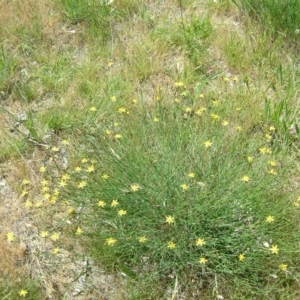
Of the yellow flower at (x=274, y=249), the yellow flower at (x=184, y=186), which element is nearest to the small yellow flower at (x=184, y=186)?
the yellow flower at (x=184, y=186)

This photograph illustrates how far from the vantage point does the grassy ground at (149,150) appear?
2201mm

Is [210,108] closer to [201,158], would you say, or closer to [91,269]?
[201,158]

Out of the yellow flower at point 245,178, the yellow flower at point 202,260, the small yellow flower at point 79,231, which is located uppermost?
the yellow flower at point 245,178

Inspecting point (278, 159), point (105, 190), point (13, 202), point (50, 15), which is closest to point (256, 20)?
point (278, 159)

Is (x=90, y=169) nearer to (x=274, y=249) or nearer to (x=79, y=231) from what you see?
(x=79, y=231)

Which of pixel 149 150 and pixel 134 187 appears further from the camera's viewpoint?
pixel 149 150

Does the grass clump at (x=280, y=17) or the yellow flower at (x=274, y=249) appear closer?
the yellow flower at (x=274, y=249)

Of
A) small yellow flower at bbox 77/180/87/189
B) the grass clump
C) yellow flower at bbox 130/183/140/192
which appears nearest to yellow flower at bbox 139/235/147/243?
yellow flower at bbox 130/183/140/192

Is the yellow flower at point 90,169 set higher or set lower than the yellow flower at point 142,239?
higher

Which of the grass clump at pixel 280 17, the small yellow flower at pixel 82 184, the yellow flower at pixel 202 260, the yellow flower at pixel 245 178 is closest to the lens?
the yellow flower at pixel 202 260

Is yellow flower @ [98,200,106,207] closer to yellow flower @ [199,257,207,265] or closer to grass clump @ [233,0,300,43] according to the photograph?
yellow flower @ [199,257,207,265]

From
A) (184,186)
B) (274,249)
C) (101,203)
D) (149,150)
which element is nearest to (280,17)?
(149,150)

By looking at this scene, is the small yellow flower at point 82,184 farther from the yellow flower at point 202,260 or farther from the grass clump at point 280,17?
the grass clump at point 280,17

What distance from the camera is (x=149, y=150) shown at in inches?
96.3
